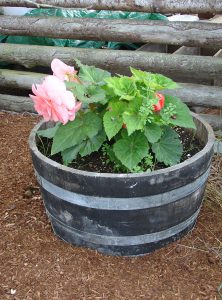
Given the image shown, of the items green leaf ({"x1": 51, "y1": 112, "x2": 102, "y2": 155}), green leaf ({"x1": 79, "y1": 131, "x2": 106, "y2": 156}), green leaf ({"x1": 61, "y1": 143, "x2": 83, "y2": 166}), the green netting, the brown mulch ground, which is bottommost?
the brown mulch ground

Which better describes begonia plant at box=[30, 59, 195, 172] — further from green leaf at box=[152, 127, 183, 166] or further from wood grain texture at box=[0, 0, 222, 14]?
wood grain texture at box=[0, 0, 222, 14]

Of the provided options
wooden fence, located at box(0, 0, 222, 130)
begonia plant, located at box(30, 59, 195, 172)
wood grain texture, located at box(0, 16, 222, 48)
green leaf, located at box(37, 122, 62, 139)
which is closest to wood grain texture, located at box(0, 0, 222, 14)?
wooden fence, located at box(0, 0, 222, 130)

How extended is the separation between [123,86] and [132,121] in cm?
19

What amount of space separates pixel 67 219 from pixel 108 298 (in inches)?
16.5

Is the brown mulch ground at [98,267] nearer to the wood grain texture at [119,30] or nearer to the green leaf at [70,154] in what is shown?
the green leaf at [70,154]

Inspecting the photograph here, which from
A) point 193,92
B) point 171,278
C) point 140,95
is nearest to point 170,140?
point 140,95

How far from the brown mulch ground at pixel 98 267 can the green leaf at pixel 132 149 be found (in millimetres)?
550

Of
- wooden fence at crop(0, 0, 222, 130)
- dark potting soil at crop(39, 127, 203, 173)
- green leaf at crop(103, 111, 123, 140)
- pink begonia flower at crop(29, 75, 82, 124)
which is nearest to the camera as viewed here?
pink begonia flower at crop(29, 75, 82, 124)

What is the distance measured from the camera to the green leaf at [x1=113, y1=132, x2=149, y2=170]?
2064 millimetres

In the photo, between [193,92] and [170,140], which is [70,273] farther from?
[193,92]

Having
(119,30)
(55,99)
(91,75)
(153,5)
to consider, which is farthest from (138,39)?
(55,99)

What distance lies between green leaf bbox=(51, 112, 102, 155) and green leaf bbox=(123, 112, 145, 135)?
0.60ft

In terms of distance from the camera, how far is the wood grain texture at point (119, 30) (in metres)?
3.22

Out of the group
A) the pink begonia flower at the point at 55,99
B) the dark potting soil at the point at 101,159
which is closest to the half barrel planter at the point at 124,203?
the dark potting soil at the point at 101,159
